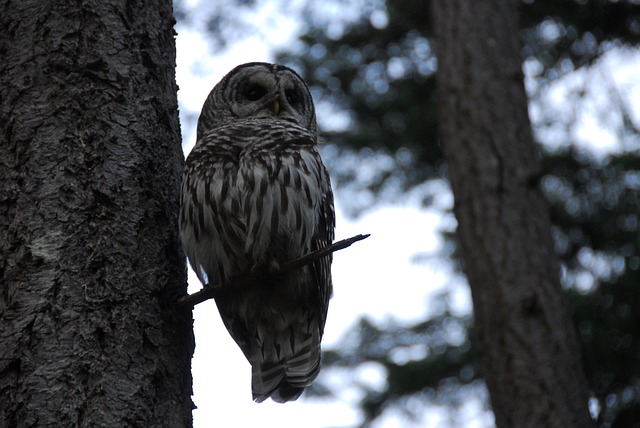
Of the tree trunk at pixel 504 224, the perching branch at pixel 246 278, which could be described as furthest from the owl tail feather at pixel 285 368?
the tree trunk at pixel 504 224

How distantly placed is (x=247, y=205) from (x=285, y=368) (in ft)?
2.15

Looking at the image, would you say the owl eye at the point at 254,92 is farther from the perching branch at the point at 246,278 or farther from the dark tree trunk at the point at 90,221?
the perching branch at the point at 246,278

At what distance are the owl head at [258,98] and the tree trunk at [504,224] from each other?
1.54m

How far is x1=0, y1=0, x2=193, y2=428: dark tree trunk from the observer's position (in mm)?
2254

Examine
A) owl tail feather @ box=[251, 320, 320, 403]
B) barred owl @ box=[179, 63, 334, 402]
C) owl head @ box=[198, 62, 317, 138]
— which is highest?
owl head @ box=[198, 62, 317, 138]

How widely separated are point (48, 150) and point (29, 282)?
0.42 metres

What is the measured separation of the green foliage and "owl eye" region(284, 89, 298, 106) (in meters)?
2.47

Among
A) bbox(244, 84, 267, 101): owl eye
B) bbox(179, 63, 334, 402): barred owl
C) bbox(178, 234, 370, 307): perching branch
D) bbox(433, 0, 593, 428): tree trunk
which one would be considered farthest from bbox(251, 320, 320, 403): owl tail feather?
bbox(433, 0, 593, 428): tree trunk

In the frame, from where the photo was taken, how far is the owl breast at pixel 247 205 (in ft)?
9.92

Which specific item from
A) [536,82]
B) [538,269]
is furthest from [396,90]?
[538,269]

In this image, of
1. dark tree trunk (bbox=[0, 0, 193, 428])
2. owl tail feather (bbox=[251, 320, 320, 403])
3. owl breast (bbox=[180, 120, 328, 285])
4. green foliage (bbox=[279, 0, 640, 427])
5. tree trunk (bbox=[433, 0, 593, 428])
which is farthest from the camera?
green foliage (bbox=[279, 0, 640, 427])

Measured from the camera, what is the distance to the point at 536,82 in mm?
7547

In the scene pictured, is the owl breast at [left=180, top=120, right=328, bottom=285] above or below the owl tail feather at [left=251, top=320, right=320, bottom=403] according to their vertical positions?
above

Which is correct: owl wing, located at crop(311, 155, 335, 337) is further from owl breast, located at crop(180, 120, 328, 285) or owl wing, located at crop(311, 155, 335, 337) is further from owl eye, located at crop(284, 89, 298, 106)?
owl eye, located at crop(284, 89, 298, 106)
